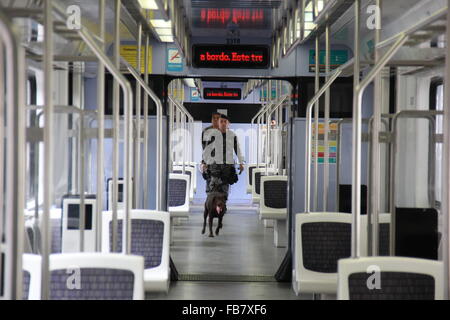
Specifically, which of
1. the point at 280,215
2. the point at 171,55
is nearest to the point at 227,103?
the point at 280,215

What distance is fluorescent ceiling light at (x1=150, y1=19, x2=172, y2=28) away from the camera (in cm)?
532

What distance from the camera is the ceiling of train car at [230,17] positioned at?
6.29 metres

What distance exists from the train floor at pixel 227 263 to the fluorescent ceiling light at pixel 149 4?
2453 millimetres

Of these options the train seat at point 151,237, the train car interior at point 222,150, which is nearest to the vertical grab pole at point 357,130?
the train car interior at point 222,150

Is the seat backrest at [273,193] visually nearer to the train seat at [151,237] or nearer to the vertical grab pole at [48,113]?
the train seat at [151,237]

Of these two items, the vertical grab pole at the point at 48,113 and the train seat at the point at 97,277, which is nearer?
the vertical grab pole at the point at 48,113

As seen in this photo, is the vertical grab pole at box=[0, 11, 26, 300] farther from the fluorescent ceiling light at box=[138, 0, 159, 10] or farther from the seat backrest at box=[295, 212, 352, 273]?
the seat backrest at box=[295, 212, 352, 273]

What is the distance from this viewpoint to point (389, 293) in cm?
281

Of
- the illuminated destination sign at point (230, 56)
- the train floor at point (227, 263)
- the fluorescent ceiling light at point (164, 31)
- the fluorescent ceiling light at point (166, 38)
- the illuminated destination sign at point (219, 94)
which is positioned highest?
the illuminated destination sign at point (219, 94)

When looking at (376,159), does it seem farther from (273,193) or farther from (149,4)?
(273,193)

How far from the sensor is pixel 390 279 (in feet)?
9.23

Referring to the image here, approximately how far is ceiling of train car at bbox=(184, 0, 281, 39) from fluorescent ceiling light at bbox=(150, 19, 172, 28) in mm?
764

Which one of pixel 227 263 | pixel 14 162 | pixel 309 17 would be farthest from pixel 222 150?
pixel 14 162

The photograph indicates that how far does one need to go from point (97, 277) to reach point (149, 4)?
2.30 m
